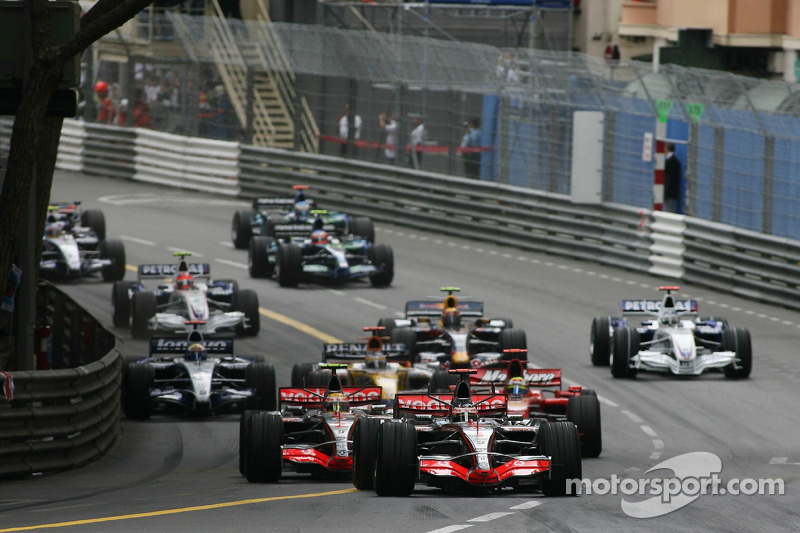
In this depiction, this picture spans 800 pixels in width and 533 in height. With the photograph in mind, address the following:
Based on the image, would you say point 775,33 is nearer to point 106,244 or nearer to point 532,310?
point 532,310

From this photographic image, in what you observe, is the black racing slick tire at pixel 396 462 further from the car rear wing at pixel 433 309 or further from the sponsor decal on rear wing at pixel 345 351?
the car rear wing at pixel 433 309

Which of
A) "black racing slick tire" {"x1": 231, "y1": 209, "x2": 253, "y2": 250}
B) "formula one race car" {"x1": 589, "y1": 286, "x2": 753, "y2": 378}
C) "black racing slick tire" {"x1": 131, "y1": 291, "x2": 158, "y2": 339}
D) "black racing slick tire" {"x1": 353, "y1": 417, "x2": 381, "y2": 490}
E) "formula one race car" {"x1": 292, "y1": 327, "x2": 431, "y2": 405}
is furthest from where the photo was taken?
"black racing slick tire" {"x1": 231, "y1": 209, "x2": 253, "y2": 250}

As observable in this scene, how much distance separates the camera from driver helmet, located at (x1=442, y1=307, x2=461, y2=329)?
21.4m

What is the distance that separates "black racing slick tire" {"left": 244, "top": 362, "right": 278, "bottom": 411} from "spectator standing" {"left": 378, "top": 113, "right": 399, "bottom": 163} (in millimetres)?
15951

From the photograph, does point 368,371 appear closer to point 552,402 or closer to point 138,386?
point 552,402

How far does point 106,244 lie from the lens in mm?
27625

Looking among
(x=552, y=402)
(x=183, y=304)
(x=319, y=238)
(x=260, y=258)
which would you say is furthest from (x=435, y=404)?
(x=260, y=258)

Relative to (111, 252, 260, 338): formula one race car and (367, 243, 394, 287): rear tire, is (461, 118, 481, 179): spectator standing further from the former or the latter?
(111, 252, 260, 338): formula one race car

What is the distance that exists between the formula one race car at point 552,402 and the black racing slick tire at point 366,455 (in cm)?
229

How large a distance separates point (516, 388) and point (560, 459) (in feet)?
11.9

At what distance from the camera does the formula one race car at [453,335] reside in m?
20.8

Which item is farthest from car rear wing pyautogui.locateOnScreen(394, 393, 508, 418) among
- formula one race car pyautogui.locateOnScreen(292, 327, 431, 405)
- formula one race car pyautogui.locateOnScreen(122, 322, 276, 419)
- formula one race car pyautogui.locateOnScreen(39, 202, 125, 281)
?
formula one race car pyautogui.locateOnScreen(39, 202, 125, 281)

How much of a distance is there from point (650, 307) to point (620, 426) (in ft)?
12.2

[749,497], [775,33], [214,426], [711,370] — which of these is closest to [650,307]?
[711,370]
